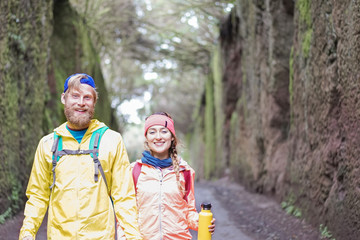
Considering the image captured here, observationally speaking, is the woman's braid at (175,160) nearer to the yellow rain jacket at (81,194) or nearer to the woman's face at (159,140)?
the woman's face at (159,140)

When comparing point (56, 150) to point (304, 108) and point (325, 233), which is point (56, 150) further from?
point (304, 108)

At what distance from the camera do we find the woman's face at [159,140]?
3.23 m

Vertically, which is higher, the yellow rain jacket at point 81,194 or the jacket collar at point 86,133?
the jacket collar at point 86,133

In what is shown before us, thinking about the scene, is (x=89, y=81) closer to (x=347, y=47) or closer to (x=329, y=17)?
(x=347, y=47)

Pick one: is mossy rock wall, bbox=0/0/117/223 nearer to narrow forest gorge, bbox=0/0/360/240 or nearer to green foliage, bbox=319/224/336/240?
narrow forest gorge, bbox=0/0/360/240

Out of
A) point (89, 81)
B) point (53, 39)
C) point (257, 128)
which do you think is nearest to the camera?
point (89, 81)

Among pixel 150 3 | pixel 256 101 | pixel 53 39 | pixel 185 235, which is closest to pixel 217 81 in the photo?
pixel 150 3

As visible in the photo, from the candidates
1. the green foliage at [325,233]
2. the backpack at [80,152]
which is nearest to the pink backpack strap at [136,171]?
the backpack at [80,152]

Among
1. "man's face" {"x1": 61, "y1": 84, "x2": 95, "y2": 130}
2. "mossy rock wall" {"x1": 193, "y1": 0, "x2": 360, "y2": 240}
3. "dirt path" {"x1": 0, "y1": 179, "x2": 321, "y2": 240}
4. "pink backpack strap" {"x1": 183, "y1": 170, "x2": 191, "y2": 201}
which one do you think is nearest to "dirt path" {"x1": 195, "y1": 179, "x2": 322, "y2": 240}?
"dirt path" {"x1": 0, "y1": 179, "x2": 321, "y2": 240}

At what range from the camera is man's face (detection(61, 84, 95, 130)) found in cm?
277

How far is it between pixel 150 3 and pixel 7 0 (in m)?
10.2

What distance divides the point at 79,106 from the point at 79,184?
1.66 ft

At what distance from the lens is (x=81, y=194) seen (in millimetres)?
2635

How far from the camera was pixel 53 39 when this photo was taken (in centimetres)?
1101
